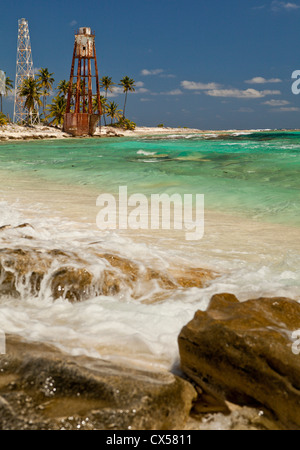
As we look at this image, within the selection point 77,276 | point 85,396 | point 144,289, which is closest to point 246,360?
point 85,396

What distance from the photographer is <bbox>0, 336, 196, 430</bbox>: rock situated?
1983 millimetres

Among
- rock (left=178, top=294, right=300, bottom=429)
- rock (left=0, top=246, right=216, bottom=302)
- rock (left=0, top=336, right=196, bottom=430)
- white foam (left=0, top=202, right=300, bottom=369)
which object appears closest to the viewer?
rock (left=0, top=336, right=196, bottom=430)

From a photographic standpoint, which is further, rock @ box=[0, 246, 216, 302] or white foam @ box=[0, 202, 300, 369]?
rock @ box=[0, 246, 216, 302]

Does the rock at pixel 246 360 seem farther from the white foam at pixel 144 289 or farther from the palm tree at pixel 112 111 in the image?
the palm tree at pixel 112 111

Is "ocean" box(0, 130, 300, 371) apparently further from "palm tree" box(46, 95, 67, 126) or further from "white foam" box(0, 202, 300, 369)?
"palm tree" box(46, 95, 67, 126)

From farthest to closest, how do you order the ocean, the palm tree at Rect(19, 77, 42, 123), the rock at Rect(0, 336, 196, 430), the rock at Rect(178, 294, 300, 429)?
the palm tree at Rect(19, 77, 42, 123) → the ocean → the rock at Rect(178, 294, 300, 429) → the rock at Rect(0, 336, 196, 430)

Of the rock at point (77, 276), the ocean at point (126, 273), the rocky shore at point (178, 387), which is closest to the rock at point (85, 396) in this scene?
the rocky shore at point (178, 387)

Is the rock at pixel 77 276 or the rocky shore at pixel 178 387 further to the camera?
the rock at pixel 77 276

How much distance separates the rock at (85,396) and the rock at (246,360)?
→ 0.25m

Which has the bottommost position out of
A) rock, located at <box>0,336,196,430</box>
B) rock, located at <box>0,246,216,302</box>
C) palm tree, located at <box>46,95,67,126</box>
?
rock, located at <box>0,336,196,430</box>

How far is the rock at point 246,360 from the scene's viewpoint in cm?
223

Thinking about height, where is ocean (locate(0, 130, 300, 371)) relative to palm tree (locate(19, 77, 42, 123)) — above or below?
below

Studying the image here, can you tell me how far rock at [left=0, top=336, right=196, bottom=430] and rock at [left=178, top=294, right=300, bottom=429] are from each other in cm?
25

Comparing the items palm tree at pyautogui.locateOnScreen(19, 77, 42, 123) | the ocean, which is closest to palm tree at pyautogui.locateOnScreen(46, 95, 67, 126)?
palm tree at pyautogui.locateOnScreen(19, 77, 42, 123)
